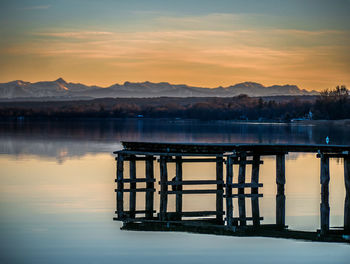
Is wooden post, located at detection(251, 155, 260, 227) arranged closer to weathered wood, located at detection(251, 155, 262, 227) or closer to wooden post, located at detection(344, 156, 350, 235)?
weathered wood, located at detection(251, 155, 262, 227)

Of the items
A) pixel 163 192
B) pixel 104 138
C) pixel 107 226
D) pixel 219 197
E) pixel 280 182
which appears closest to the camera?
pixel 107 226

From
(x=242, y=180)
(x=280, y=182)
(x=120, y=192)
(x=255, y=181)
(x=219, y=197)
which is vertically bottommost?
(x=219, y=197)

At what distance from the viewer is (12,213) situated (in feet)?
85.7

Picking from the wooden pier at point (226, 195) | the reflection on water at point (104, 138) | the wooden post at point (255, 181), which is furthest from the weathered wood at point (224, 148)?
the reflection on water at point (104, 138)

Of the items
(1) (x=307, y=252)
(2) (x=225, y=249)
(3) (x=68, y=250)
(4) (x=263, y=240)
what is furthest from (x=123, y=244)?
(1) (x=307, y=252)

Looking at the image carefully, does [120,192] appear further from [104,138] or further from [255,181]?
[104,138]

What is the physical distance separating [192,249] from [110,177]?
20.1 meters

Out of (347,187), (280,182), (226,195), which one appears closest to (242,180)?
(226,195)

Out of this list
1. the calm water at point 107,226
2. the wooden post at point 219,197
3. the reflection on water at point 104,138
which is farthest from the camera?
the reflection on water at point 104,138

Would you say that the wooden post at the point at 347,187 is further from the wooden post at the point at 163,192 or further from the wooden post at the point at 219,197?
the wooden post at the point at 163,192

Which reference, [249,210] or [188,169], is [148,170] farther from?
[188,169]

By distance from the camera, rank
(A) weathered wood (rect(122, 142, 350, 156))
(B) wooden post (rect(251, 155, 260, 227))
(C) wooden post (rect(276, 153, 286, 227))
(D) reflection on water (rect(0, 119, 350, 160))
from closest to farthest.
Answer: (A) weathered wood (rect(122, 142, 350, 156)) < (B) wooden post (rect(251, 155, 260, 227)) < (C) wooden post (rect(276, 153, 286, 227)) < (D) reflection on water (rect(0, 119, 350, 160))

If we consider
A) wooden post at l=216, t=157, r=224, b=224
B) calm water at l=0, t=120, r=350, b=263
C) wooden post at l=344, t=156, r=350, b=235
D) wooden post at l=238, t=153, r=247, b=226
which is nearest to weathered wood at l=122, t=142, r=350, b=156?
wooden post at l=238, t=153, r=247, b=226

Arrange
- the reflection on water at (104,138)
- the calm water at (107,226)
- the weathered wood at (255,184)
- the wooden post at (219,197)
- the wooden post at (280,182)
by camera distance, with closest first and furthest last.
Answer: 1. the calm water at (107,226)
2. the weathered wood at (255,184)
3. the wooden post at (219,197)
4. the wooden post at (280,182)
5. the reflection on water at (104,138)
